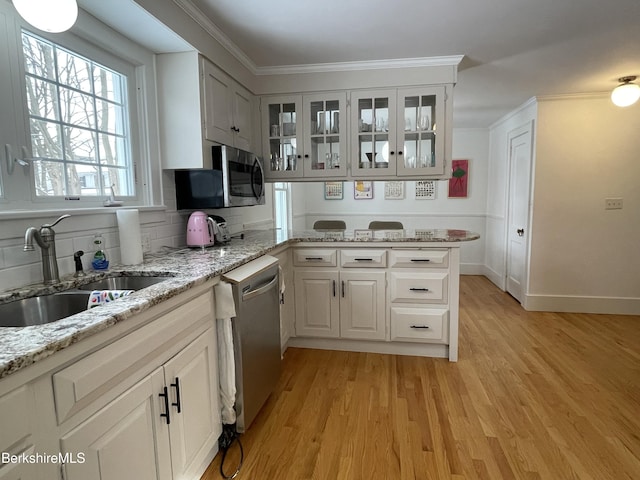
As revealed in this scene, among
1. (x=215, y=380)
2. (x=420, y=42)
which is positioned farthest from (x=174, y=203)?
(x=420, y=42)

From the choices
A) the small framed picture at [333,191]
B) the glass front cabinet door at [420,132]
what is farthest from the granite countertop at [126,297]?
the small framed picture at [333,191]

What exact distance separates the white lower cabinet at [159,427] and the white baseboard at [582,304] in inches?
144

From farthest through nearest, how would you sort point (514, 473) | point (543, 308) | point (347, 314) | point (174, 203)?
Answer: point (543, 308) → point (347, 314) → point (174, 203) → point (514, 473)

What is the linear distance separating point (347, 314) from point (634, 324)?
9.62 feet

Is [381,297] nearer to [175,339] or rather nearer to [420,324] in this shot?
[420,324]

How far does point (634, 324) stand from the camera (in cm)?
343

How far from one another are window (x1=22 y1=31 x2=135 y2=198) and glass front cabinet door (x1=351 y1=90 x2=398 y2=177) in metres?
1.76

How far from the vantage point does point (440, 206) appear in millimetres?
5566

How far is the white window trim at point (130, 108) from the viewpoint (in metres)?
1.41

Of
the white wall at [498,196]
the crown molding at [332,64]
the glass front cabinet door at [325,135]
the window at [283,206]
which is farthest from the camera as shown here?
the window at [283,206]

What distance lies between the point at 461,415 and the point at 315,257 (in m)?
1.43

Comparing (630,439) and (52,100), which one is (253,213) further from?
(630,439)

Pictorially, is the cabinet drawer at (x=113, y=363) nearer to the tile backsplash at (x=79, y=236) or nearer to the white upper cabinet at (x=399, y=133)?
the tile backsplash at (x=79, y=236)

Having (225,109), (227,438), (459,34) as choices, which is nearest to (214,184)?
(225,109)
